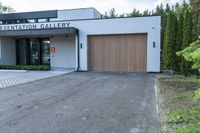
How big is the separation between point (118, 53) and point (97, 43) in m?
1.69

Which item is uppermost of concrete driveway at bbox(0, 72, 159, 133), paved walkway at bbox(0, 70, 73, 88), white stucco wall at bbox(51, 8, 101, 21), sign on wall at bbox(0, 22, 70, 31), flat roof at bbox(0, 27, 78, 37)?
white stucco wall at bbox(51, 8, 101, 21)

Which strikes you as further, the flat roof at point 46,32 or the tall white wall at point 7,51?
the tall white wall at point 7,51

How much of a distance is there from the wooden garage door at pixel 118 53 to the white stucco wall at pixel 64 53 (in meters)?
2.48

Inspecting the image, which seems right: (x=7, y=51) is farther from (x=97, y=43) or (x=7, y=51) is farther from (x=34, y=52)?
(x=97, y=43)

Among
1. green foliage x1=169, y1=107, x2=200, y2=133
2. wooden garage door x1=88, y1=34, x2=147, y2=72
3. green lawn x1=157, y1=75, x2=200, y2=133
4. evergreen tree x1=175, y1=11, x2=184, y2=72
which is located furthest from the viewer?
wooden garage door x1=88, y1=34, x2=147, y2=72

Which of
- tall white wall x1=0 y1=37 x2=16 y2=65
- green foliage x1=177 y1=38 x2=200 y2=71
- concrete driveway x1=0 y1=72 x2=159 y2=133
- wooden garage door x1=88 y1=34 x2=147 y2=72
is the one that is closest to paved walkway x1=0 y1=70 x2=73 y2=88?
concrete driveway x1=0 y1=72 x2=159 y2=133

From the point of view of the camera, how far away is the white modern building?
16856mm

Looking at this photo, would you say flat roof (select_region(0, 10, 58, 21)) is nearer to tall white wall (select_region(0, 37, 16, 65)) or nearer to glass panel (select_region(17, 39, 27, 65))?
glass panel (select_region(17, 39, 27, 65))

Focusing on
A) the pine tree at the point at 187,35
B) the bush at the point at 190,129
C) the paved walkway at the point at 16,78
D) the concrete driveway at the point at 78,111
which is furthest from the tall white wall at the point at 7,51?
the bush at the point at 190,129

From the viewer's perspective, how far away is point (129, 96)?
347 inches

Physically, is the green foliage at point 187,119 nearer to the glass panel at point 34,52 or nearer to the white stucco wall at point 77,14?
the glass panel at point 34,52

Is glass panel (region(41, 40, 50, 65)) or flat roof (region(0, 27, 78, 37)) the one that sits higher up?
flat roof (region(0, 27, 78, 37))

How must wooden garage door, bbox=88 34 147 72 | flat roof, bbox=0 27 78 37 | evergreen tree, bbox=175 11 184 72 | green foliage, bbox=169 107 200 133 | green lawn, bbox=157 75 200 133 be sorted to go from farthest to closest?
flat roof, bbox=0 27 78 37 → wooden garage door, bbox=88 34 147 72 → evergreen tree, bbox=175 11 184 72 → green lawn, bbox=157 75 200 133 → green foliage, bbox=169 107 200 133

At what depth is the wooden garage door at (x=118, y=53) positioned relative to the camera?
1722 cm
